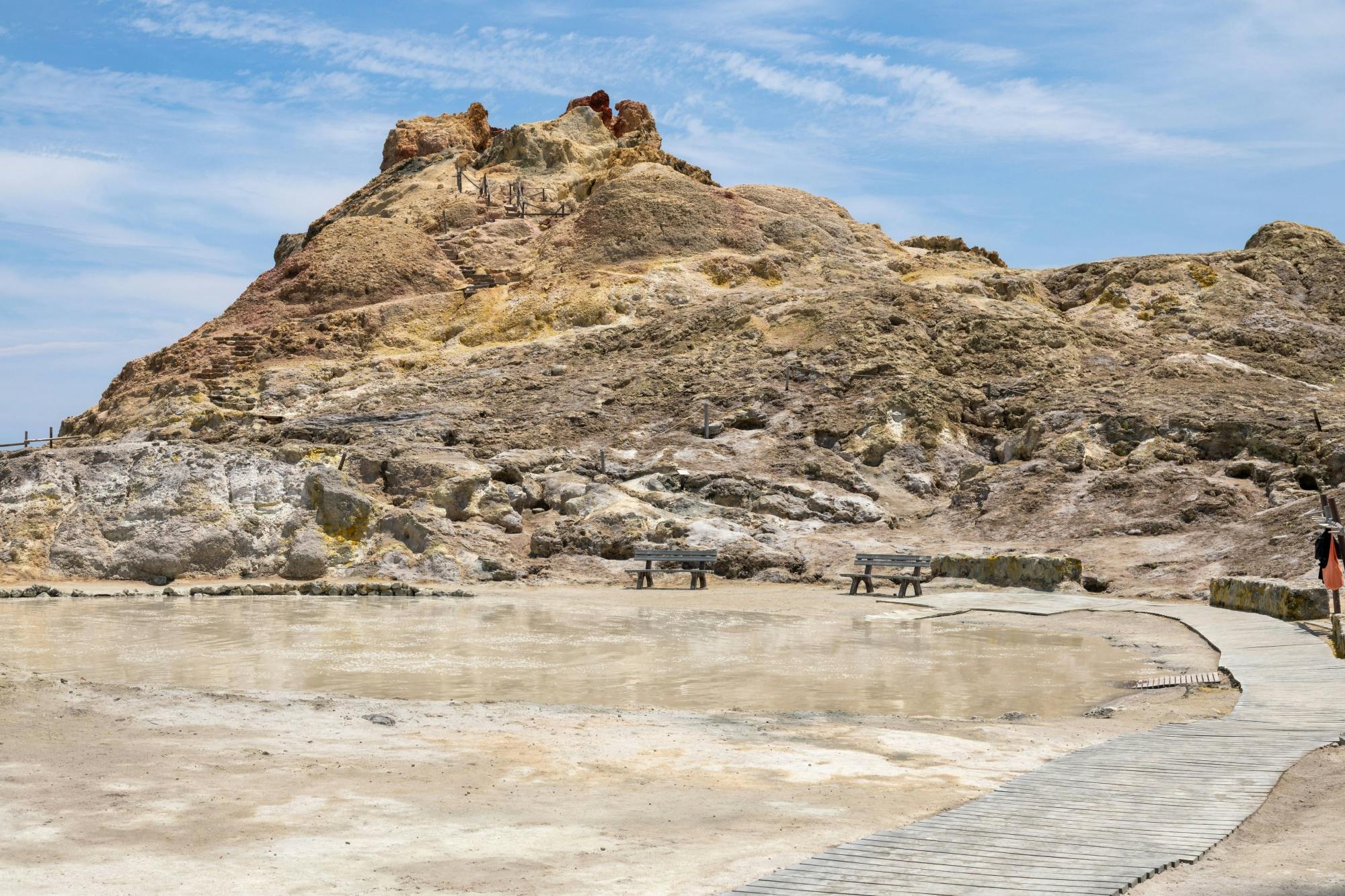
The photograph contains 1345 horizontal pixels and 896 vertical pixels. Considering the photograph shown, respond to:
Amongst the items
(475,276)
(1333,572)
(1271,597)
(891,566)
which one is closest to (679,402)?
(891,566)

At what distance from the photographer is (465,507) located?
1109 inches

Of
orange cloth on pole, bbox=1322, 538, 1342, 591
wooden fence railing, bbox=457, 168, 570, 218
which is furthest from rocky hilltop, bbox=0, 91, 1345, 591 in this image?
orange cloth on pole, bbox=1322, 538, 1342, 591

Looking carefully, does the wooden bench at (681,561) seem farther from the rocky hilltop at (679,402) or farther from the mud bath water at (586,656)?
the mud bath water at (586,656)

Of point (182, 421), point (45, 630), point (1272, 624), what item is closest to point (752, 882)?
point (1272, 624)

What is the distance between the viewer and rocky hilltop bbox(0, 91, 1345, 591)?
86.3ft

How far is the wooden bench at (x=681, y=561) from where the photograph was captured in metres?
24.9

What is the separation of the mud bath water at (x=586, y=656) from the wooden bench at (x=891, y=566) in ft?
10.9

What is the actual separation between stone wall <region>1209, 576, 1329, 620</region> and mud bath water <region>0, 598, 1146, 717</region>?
248cm

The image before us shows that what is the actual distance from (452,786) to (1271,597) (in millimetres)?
13162

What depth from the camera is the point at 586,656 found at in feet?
49.0

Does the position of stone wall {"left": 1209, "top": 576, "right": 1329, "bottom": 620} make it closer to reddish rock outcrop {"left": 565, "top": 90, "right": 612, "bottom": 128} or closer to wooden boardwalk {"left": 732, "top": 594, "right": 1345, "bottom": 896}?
wooden boardwalk {"left": 732, "top": 594, "right": 1345, "bottom": 896}

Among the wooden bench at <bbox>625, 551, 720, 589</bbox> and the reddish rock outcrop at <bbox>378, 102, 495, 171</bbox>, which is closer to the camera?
the wooden bench at <bbox>625, 551, 720, 589</bbox>

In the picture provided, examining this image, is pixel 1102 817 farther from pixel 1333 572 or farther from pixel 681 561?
pixel 681 561

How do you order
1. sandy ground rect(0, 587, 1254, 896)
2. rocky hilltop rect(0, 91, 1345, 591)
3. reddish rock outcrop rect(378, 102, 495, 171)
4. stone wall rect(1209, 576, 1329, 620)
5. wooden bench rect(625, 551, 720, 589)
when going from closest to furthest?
1. sandy ground rect(0, 587, 1254, 896)
2. stone wall rect(1209, 576, 1329, 620)
3. wooden bench rect(625, 551, 720, 589)
4. rocky hilltop rect(0, 91, 1345, 591)
5. reddish rock outcrop rect(378, 102, 495, 171)
